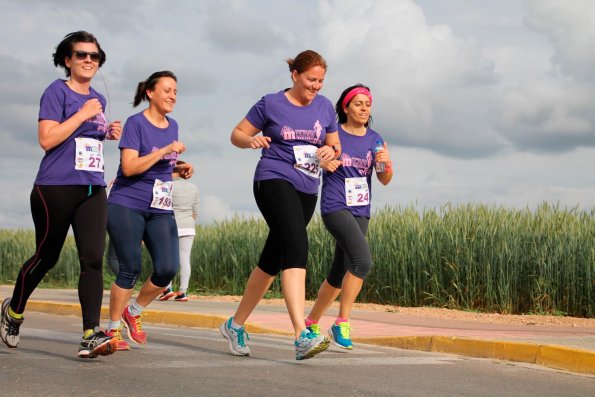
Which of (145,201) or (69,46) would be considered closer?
(69,46)

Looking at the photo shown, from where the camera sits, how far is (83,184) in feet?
22.6

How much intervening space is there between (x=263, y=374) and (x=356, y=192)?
2207 mm

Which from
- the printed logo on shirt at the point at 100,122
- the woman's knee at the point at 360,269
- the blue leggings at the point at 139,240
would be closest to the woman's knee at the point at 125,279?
the blue leggings at the point at 139,240

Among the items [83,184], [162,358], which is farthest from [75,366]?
[83,184]

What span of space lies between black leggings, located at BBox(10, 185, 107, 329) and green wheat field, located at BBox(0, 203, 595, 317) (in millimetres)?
8058

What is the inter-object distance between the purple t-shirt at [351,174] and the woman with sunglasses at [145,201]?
1.28 meters

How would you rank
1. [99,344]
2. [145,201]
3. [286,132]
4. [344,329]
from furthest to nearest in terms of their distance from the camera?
[344,329], [145,201], [286,132], [99,344]

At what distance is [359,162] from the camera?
826 cm

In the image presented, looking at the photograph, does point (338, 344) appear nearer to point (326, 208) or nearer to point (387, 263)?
point (326, 208)

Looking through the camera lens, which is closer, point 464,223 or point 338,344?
point 338,344

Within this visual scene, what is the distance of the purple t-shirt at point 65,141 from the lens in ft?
22.4

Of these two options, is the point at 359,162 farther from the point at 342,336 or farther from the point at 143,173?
the point at 143,173

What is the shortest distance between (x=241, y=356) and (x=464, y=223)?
7.82 m

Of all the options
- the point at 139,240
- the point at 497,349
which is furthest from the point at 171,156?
the point at 497,349
